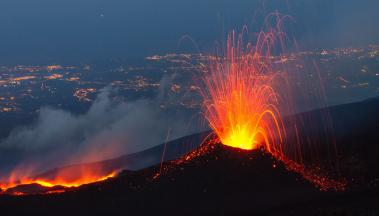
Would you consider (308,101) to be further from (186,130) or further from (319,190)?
(319,190)

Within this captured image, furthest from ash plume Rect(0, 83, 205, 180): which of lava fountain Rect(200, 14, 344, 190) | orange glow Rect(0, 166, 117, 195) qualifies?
lava fountain Rect(200, 14, 344, 190)

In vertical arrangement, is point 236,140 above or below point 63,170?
above

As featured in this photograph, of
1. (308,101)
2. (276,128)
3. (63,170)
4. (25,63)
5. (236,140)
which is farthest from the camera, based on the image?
(25,63)

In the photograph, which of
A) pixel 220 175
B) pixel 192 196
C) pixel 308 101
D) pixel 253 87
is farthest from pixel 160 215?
pixel 308 101

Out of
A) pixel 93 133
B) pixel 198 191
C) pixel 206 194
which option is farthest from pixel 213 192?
pixel 93 133

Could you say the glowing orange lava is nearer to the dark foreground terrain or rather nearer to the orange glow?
the orange glow

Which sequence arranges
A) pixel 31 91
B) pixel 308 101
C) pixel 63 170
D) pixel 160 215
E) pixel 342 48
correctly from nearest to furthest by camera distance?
pixel 160 215, pixel 63 170, pixel 308 101, pixel 31 91, pixel 342 48

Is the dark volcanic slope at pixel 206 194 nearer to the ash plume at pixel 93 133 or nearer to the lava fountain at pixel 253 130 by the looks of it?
the lava fountain at pixel 253 130

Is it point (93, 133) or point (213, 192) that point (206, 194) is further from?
point (93, 133)

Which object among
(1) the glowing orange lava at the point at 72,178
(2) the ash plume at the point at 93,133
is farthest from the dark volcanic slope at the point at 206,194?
(2) the ash plume at the point at 93,133
